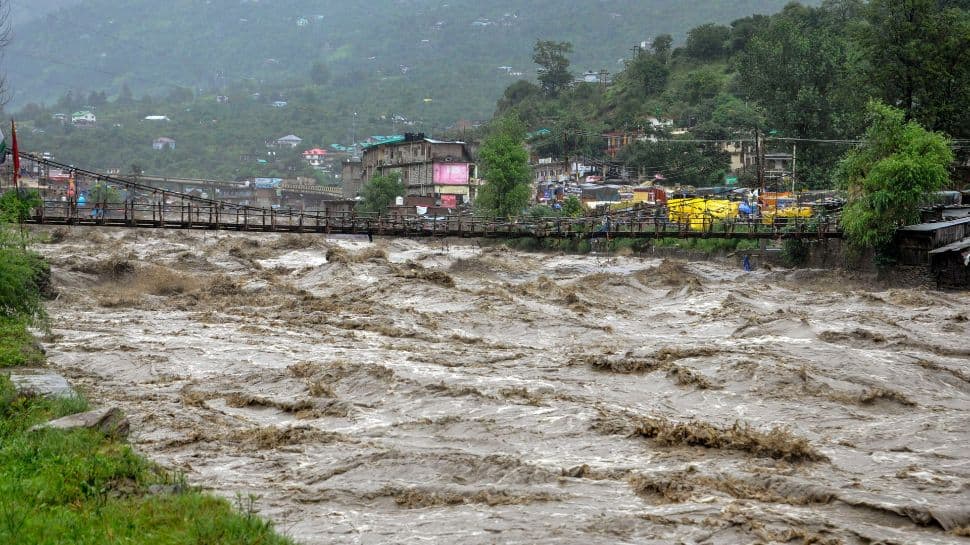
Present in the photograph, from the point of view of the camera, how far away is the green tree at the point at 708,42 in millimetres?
112688

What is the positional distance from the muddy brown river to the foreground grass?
1158mm

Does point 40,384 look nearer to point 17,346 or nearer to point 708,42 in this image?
point 17,346

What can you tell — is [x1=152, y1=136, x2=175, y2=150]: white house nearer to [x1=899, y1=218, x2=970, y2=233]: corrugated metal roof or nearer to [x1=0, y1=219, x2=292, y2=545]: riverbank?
[x1=899, y1=218, x2=970, y2=233]: corrugated metal roof

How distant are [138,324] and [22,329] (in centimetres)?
776

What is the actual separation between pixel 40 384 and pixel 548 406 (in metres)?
8.00

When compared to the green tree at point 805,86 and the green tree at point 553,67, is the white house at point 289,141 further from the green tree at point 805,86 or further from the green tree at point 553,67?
the green tree at point 805,86

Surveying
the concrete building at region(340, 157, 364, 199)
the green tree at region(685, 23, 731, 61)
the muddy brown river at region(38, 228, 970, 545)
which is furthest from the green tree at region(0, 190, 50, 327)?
the green tree at region(685, 23, 731, 61)

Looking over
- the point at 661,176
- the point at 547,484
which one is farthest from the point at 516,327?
the point at 661,176

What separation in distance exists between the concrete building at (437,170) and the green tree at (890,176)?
147 feet

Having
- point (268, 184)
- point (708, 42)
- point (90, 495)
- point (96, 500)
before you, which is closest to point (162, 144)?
point (268, 184)

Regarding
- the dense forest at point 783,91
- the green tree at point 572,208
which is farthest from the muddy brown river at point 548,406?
the green tree at point 572,208

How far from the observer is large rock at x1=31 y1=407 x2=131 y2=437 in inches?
489

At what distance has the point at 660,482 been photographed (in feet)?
40.4

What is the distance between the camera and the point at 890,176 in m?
38.3
